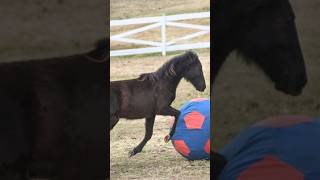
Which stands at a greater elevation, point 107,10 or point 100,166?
point 107,10

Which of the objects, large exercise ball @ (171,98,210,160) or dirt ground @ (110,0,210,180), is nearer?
large exercise ball @ (171,98,210,160)

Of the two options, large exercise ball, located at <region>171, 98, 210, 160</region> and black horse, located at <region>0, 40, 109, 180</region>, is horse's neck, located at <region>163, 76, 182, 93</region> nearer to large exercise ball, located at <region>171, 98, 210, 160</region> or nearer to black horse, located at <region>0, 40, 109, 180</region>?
large exercise ball, located at <region>171, 98, 210, 160</region>

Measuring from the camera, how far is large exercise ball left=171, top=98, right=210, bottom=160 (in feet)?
19.5

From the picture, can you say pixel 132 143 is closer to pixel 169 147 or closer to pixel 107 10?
pixel 169 147

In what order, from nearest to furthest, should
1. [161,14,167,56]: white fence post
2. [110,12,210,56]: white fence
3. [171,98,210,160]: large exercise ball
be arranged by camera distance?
[171,98,210,160]: large exercise ball
[110,12,210,56]: white fence
[161,14,167,56]: white fence post

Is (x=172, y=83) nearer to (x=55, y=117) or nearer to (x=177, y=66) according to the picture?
(x=177, y=66)

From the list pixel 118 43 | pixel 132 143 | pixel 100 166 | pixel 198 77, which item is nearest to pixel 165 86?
pixel 198 77

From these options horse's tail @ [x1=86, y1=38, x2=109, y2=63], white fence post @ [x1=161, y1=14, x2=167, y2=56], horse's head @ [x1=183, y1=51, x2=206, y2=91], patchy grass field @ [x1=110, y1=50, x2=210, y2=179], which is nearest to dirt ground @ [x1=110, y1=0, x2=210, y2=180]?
patchy grass field @ [x1=110, y1=50, x2=210, y2=179]

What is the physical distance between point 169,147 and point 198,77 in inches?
37.1

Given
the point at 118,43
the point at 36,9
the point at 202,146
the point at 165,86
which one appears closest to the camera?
the point at 36,9

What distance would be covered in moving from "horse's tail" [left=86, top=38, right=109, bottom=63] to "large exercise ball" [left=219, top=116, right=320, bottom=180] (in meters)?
0.95

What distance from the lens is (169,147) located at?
6660mm

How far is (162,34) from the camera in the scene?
345 inches

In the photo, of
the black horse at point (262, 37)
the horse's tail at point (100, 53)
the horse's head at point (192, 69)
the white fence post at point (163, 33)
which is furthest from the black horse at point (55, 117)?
the white fence post at point (163, 33)
